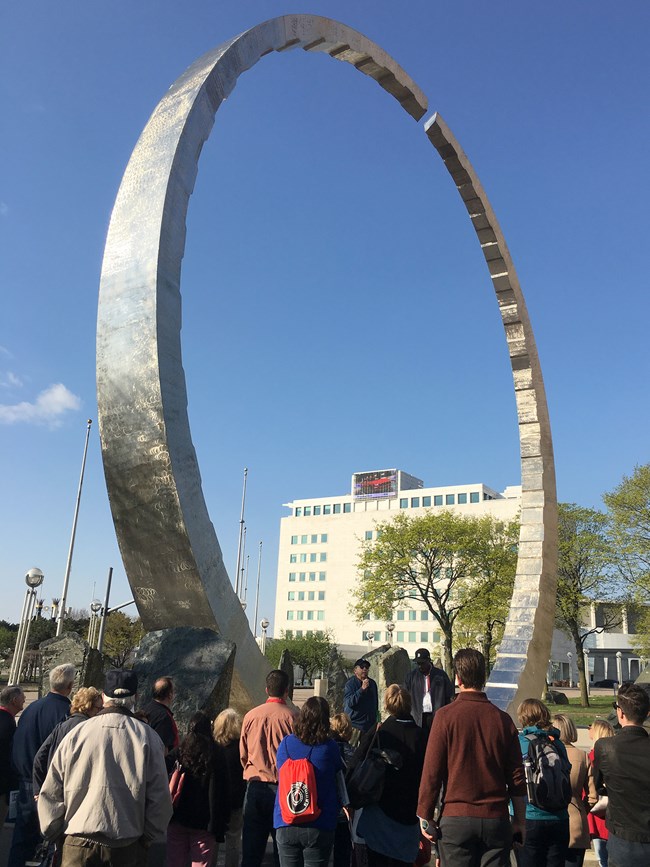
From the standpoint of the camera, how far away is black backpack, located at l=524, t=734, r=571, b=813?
4.68 meters

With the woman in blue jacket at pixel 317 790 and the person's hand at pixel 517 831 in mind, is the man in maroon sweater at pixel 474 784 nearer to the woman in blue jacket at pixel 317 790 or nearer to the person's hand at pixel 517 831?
the person's hand at pixel 517 831

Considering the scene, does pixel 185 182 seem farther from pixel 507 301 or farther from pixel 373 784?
pixel 507 301

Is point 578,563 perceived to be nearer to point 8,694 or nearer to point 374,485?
point 8,694

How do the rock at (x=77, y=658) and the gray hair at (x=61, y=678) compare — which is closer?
the gray hair at (x=61, y=678)

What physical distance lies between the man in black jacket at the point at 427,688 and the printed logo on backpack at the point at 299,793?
4357mm

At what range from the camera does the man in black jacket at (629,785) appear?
13.2 ft

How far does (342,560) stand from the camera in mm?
86125

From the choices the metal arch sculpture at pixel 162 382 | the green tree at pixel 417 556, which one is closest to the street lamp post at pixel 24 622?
the metal arch sculpture at pixel 162 382

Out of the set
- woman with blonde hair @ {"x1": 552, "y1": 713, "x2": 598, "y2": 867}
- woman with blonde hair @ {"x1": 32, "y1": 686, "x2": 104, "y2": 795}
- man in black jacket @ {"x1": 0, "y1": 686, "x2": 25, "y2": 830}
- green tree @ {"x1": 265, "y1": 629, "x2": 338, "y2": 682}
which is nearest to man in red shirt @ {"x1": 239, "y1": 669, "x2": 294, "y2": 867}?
woman with blonde hair @ {"x1": 32, "y1": 686, "x2": 104, "y2": 795}

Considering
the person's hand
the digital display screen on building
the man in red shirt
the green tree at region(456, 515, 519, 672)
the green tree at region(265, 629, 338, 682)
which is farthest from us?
the digital display screen on building

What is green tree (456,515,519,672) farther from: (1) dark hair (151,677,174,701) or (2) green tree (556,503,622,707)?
(1) dark hair (151,677,174,701)

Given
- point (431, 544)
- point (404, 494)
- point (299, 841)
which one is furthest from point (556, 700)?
point (404, 494)

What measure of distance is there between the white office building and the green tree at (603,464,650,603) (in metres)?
43.6

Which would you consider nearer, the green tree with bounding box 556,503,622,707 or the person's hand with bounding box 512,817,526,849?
the person's hand with bounding box 512,817,526,849
